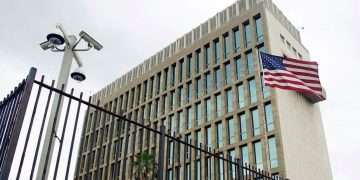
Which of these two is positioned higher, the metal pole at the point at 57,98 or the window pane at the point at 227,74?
the window pane at the point at 227,74

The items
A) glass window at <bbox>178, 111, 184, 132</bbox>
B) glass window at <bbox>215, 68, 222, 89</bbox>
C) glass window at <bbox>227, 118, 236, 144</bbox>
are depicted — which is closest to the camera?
glass window at <bbox>227, 118, 236, 144</bbox>

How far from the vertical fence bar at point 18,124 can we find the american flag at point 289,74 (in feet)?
46.8

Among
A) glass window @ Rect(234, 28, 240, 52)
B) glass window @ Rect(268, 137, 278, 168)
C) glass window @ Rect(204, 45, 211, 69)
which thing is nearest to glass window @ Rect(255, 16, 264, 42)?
glass window @ Rect(234, 28, 240, 52)

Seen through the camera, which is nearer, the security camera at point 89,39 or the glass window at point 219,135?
the security camera at point 89,39

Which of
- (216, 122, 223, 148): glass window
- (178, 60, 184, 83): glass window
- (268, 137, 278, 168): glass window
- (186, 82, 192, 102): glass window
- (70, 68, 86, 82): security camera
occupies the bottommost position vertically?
(70, 68, 86, 82): security camera

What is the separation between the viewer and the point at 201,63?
4297cm

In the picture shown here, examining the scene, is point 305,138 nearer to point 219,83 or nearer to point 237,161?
point 219,83

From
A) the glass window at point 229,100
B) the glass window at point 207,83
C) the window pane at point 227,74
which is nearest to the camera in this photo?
the glass window at point 229,100

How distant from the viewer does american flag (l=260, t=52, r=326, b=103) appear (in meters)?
17.8

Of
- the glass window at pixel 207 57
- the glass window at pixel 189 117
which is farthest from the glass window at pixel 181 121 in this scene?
the glass window at pixel 207 57

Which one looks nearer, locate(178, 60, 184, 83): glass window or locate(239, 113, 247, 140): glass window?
locate(239, 113, 247, 140): glass window

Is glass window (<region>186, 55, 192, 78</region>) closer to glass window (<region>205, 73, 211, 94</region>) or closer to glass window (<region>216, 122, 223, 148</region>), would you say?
glass window (<region>205, 73, 211, 94</region>)

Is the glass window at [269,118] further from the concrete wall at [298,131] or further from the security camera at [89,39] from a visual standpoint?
the security camera at [89,39]

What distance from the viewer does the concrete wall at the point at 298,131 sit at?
105 feet
